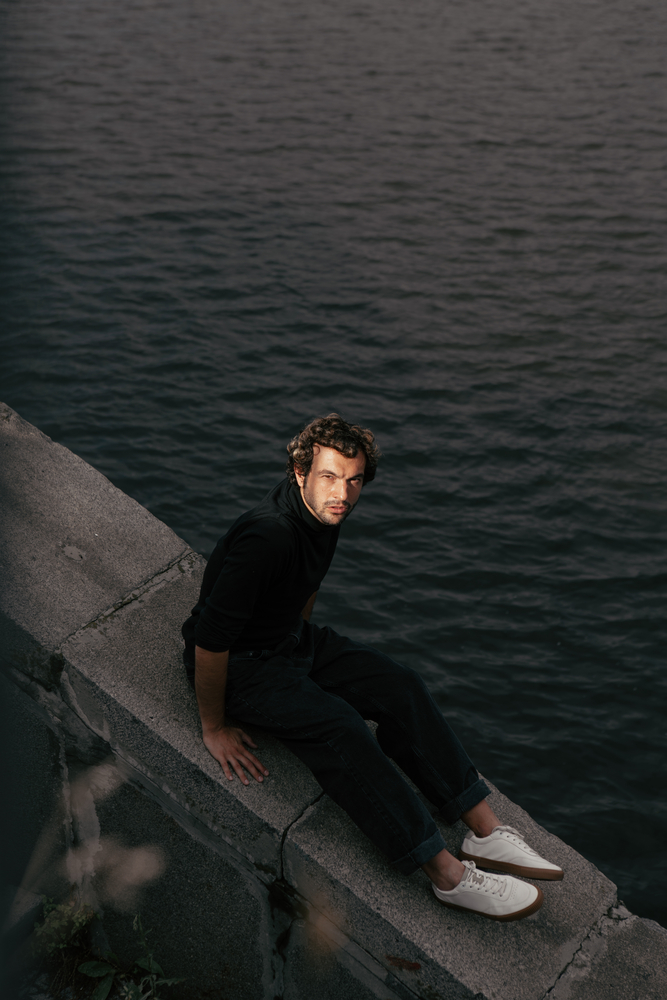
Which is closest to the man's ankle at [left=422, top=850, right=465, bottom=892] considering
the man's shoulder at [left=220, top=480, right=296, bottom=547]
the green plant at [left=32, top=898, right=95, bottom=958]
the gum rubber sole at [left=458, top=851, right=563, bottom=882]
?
the gum rubber sole at [left=458, top=851, right=563, bottom=882]

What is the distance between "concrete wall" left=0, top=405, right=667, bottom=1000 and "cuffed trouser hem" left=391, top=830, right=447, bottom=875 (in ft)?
0.24

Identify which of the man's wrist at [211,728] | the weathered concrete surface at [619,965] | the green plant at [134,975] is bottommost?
the green plant at [134,975]

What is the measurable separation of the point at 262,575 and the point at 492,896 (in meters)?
1.25

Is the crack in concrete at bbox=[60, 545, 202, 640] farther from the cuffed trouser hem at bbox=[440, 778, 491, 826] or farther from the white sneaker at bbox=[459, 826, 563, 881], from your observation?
A: the white sneaker at bbox=[459, 826, 563, 881]

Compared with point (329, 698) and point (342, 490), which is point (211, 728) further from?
point (342, 490)

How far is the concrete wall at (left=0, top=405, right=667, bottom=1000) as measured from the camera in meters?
2.81

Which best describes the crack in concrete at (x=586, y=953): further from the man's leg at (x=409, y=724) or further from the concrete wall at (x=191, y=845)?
the man's leg at (x=409, y=724)

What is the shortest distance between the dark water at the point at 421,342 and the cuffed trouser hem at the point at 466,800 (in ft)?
7.53

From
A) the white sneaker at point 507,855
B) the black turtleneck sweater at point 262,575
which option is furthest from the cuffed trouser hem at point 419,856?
the black turtleneck sweater at point 262,575

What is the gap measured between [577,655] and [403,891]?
3.73 meters

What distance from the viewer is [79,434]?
810 centimetres

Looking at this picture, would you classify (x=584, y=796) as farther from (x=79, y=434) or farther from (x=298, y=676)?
(x=79, y=434)

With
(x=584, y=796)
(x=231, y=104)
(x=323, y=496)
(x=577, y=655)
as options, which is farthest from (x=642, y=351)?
(x=231, y=104)

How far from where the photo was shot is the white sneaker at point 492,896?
111 inches
